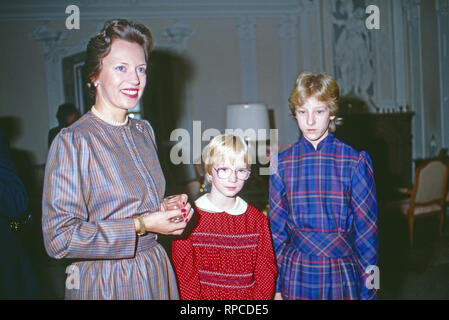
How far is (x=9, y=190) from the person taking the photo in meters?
1.41

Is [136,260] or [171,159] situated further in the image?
[171,159]

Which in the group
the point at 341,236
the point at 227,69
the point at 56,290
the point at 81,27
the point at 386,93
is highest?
the point at 81,27

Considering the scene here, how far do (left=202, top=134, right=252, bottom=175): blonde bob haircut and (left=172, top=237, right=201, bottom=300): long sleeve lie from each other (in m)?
0.32

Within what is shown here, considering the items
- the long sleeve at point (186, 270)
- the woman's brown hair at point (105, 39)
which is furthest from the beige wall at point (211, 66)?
the woman's brown hair at point (105, 39)

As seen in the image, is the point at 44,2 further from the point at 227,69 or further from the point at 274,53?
the point at 274,53

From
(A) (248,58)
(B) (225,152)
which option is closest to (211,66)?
(A) (248,58)

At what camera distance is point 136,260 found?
4.03 feet

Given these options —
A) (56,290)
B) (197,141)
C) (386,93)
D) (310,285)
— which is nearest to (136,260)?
(310,285)

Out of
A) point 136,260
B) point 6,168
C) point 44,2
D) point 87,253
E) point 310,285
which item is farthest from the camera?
point 44,2

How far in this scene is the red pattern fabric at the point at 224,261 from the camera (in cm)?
151

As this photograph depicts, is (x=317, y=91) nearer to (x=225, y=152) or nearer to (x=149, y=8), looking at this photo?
(x=225, y=152)

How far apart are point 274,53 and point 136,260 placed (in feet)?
16.3

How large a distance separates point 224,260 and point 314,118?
0.65 meters

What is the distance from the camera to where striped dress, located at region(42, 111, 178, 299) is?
1094mm
